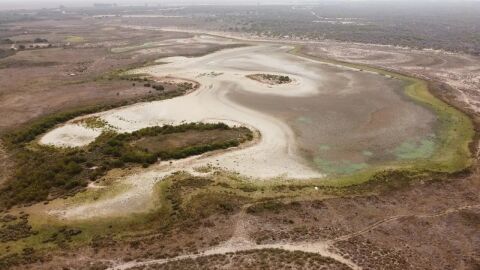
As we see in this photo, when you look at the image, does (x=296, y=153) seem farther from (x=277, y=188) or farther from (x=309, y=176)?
(x=277, y=188)

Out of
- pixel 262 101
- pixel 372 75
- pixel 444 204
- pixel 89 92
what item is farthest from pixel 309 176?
pixel 372 75

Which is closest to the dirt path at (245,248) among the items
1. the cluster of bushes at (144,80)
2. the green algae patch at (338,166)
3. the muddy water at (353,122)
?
the green algae patch at (338,166)

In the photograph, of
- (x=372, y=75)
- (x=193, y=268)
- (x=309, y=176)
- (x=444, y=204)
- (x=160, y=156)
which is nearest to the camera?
(x=193, y=268)

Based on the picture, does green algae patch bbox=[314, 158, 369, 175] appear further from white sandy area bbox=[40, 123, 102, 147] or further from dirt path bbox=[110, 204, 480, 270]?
white sandy area bbox=[40, 123, 102, 147]

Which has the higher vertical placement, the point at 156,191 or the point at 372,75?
the point at 372,75

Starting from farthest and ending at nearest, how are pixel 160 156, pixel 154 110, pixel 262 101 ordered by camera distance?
pixel 262 101
pixel 154 110
pixel 160 156

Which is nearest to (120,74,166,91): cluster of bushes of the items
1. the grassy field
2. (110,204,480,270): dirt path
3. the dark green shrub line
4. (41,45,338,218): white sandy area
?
the dark green shrub line
